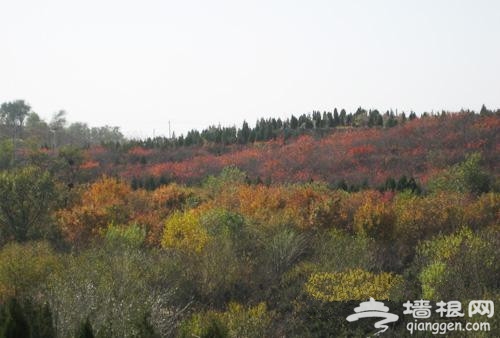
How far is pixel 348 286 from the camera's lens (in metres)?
15.4

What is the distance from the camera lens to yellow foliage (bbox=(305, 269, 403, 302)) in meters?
15.2

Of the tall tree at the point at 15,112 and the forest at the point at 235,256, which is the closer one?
the forest at the point at 235,256

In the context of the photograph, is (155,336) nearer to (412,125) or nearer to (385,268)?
(385,268)

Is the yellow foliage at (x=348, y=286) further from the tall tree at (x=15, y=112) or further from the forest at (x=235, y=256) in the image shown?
the tall tree at (x=15, y=112)

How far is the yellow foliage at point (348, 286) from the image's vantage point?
15180mm

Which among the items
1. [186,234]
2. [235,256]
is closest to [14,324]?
[235,256]

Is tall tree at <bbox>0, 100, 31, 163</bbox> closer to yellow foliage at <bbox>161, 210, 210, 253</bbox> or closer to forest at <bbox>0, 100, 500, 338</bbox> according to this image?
forest at <bbox>0, 100, 500, 338</bbox>

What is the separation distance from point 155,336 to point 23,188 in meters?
14.5

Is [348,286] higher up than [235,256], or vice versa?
[235,256]

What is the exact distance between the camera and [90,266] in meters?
→ 14.9

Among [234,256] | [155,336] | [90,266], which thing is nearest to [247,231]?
[234,256]

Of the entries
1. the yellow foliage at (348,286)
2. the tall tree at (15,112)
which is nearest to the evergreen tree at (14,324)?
the yellow foliage at (348,286)

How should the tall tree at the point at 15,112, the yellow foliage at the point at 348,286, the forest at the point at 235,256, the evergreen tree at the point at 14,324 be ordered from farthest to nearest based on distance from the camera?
1. the tall tree at the point at 15,112
2. the yellow foliage at the point at 348,286
3. the forest at the point at 235,256
4. the evergreen tree at the point at 14,324

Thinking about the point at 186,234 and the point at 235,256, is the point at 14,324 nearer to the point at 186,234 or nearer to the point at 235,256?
the point at 235,256
